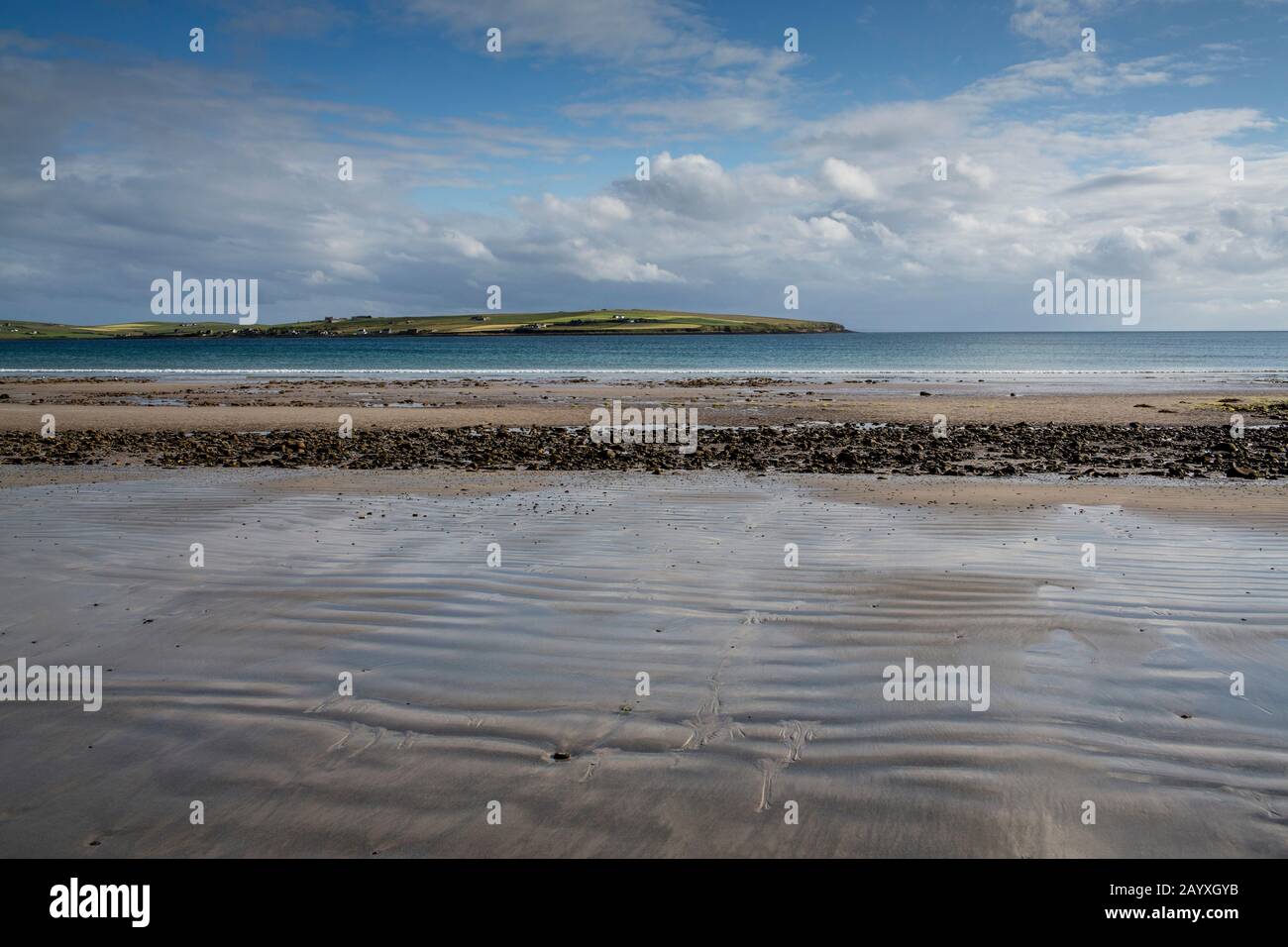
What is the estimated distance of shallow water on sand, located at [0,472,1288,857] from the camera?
441cm

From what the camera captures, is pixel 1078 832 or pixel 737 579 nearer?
pixel 1078 832

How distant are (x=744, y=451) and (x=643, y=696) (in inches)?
550

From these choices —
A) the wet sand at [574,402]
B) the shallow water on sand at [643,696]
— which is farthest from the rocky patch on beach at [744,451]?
the shallow water on sand at [643,696]

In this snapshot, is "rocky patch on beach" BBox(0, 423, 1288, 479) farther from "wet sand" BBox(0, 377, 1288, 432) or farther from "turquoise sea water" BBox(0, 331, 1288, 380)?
"turquoise sea water" BBox(0, 331, 1288, 380)

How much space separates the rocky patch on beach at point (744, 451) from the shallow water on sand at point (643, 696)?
6196 millimetres

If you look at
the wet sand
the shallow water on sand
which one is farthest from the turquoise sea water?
the shallow water on sand

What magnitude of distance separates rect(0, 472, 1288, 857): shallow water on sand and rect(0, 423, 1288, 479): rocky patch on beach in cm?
620

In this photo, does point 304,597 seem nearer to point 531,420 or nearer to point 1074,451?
point 1074,451

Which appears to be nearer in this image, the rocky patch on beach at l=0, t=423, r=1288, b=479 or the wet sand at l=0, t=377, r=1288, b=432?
the rocky patch on beach at l=0, t=423, r=1288, b=479

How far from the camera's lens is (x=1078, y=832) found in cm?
438

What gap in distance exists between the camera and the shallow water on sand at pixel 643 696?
14.5ft

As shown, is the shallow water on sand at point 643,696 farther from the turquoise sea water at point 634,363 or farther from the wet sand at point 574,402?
the turquoise sea water at point 634,363
